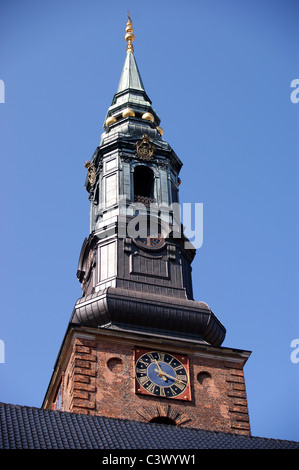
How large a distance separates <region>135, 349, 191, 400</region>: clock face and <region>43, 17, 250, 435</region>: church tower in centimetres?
3

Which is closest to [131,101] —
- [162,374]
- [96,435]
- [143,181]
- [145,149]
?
[145,149]

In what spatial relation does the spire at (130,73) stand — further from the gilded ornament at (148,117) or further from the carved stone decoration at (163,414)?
the carved stone decoration at (163,414)

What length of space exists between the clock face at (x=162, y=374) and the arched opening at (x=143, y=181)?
8.66 m

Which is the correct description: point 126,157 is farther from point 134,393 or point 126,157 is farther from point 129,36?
point 134,393

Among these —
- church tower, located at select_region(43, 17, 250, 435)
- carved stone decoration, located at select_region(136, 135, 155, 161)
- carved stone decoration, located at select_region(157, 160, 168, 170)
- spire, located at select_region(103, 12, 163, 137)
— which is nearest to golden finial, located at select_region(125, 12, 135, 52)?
spire, located at select_region(103, 12, 163, 137)

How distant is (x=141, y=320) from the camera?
1399 inches

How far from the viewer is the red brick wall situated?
32.7 m

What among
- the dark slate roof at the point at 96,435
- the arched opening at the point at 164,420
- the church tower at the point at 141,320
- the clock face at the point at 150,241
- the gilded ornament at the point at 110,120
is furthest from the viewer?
the gilded ornament at the point at 110,120

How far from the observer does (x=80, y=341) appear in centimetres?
3419

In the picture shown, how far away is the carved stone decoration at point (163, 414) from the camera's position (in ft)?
107

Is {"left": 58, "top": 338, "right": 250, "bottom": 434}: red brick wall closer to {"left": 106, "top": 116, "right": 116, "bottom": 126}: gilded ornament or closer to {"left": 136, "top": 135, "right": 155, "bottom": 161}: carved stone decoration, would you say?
{"left": 136, "top": 135, "right": 155, "bottom": 161}: carved stone decoration

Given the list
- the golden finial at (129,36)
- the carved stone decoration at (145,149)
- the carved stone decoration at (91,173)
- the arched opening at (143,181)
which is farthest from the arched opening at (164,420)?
the golden finial at (129,36)

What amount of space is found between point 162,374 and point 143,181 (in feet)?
35.6

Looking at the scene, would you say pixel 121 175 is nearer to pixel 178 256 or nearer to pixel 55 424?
pixel 178 256
